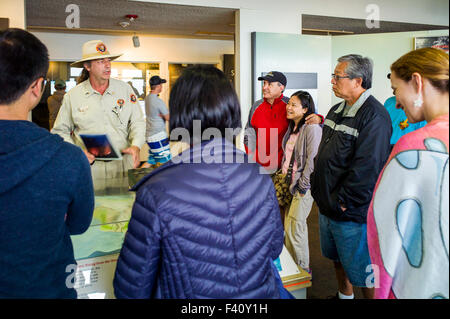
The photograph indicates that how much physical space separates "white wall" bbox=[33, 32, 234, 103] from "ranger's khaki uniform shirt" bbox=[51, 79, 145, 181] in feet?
14.6

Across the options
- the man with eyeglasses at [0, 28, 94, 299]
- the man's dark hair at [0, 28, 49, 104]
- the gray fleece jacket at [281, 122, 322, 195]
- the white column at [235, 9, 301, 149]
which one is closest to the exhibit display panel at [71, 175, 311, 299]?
the man with eyeglasses at [0, 28, 94, 299]

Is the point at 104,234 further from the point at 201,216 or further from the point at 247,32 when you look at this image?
the point at 247,32

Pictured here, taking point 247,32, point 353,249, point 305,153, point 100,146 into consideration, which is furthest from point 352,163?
point 247,32

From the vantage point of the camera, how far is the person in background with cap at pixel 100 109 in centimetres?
277

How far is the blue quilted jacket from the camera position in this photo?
1026 mm

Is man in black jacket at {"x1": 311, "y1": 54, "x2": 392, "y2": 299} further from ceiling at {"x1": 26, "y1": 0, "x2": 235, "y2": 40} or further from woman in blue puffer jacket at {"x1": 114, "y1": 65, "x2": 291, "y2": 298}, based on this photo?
ceiling at {"x1": 26, "y1": 0, "x2": 235, "y2": 40}

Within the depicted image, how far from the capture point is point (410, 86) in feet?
3.71

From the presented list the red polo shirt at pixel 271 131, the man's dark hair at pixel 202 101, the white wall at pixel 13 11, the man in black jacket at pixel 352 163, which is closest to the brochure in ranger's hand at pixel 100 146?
the man's dark hair at pixel 202 101

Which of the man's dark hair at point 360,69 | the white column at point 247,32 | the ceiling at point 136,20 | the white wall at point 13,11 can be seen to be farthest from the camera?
the white column at point 247,32

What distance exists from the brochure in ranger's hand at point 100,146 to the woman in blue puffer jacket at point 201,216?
33.2 inches

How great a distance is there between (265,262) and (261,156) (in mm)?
2334

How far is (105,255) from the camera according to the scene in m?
1.62

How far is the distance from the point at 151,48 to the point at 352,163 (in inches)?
244

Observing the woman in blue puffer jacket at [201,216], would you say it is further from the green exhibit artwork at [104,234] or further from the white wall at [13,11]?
the white wall at [13,11]
